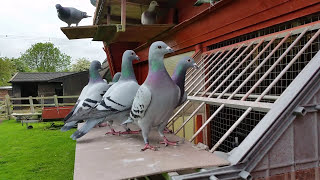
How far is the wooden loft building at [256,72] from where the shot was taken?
1851 millimetres

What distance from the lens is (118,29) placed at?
538 centimetres

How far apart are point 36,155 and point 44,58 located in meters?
51.1

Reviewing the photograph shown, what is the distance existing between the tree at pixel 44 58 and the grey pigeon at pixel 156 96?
55.4 metres

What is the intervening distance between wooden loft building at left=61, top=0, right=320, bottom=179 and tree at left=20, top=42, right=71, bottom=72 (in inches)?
2032

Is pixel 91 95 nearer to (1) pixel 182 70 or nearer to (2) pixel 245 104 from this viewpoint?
(1) pixel 182 70

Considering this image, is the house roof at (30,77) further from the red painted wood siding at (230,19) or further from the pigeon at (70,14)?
the red painted wood siding at (230,19)

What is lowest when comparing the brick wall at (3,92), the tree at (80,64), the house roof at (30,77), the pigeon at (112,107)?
the brick wall at (3,92)

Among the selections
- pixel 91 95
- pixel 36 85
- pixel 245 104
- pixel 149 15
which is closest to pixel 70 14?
pixel 149 15

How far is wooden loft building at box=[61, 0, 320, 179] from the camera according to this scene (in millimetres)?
1851

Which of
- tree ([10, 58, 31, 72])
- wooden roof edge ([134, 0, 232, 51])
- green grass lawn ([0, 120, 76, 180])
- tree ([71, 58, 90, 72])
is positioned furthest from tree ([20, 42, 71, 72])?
wooden roof edge ([134, 0, 232, 51])

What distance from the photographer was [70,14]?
6.16m

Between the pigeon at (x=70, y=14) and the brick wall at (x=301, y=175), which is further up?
the pigeon at (x=70, y=14)

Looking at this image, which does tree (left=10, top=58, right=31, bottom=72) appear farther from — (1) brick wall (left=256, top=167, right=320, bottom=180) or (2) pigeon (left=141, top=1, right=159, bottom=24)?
(1) brick wall (left=256, top=167, right=320, bottom=180)

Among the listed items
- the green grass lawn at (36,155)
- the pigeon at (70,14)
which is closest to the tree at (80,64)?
the green grass lawn at (36,155)
